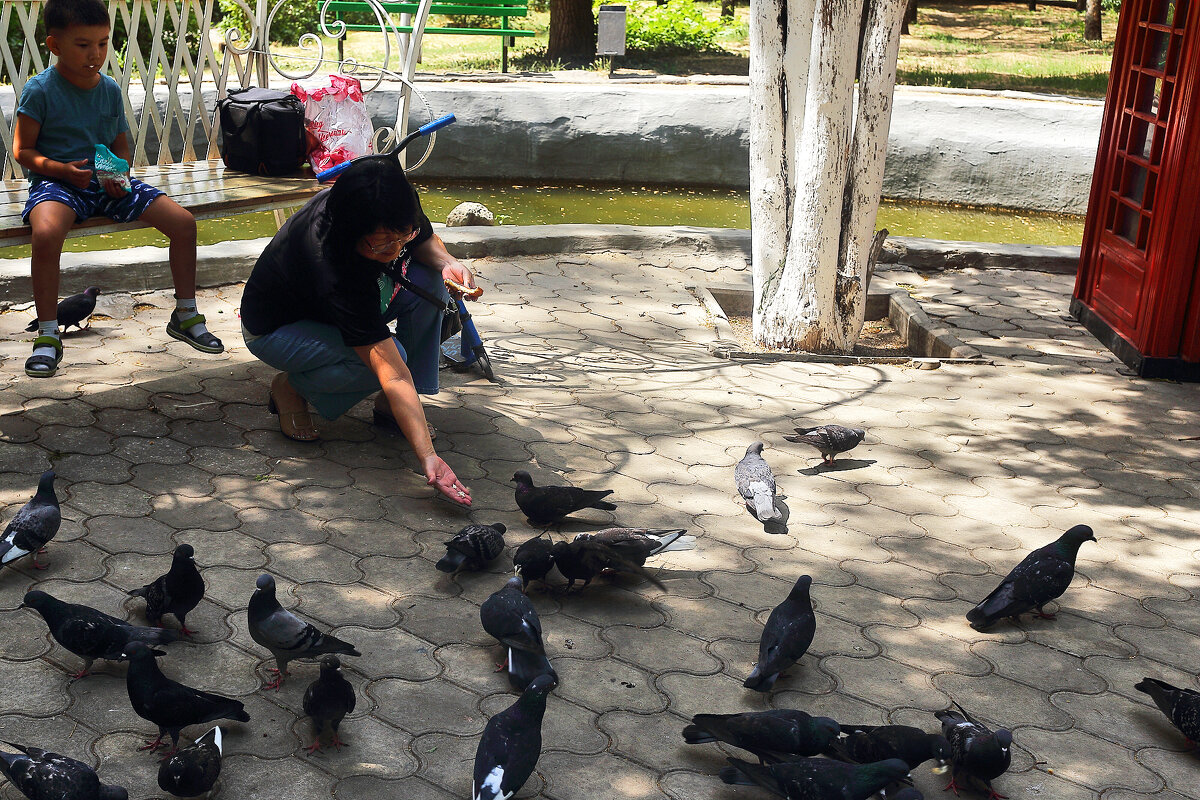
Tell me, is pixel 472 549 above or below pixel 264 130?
below

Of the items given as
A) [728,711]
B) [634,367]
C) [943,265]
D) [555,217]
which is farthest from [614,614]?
[555,217]

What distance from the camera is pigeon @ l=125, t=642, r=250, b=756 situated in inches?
117

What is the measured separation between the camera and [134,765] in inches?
118

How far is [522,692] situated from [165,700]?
40.6 inches

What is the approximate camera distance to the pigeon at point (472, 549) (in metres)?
4.02

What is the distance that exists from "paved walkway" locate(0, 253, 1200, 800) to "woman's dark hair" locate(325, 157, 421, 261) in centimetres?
117

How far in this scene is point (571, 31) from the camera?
1877 cm

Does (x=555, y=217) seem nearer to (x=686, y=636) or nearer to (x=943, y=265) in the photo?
(x=943, y=265)

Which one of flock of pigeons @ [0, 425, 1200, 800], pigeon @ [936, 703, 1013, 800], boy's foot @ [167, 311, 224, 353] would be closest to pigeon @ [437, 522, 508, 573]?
flock of pigeons @ [0, 425, 1200, 800]

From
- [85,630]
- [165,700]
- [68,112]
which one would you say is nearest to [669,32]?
[68,112]

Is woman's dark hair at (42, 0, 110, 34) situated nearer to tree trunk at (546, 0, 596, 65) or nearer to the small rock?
the small rock

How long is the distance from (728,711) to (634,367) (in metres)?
3.38

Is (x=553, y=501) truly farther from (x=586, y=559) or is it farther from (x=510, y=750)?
(x=510, y=750)

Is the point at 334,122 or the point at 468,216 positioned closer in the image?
the point at 334,122
